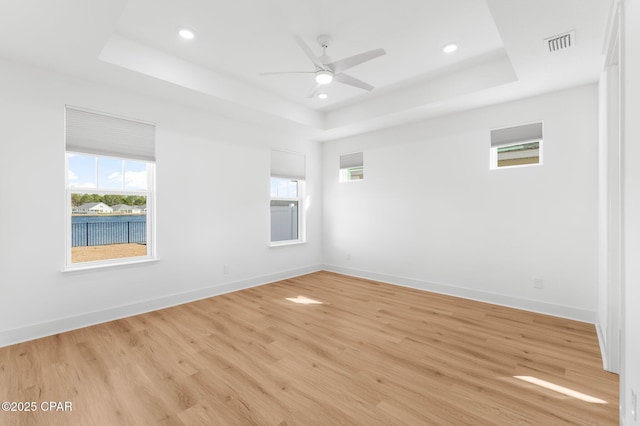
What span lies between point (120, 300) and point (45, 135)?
1.97 meters

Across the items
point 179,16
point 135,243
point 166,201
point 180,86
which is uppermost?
point 179,16

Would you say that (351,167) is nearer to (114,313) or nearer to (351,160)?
(351,160)

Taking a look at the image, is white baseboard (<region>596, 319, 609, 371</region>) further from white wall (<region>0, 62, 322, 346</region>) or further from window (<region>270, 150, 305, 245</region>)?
window (<region>270, 150, 305, 245</region>)

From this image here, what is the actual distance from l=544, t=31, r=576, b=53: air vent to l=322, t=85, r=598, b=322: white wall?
45.4 inches

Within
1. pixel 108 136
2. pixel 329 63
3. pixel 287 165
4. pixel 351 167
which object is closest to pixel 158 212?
pixel 108 136

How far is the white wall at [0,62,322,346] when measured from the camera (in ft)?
9.41

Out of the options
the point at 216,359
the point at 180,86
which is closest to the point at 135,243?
the point at 180,86

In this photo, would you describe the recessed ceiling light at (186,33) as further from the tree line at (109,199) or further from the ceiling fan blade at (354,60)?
the tree line at (109,199)

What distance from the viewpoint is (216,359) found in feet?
8.29

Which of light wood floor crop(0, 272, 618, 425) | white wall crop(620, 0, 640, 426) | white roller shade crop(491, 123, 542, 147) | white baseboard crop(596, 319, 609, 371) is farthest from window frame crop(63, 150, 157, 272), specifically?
white baseboard crop(596, 319, 609, 371)

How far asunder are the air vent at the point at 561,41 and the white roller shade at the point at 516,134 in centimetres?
126

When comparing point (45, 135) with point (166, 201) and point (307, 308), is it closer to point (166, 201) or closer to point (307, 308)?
point (166, 201)

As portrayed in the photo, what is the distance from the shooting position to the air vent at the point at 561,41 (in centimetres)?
245

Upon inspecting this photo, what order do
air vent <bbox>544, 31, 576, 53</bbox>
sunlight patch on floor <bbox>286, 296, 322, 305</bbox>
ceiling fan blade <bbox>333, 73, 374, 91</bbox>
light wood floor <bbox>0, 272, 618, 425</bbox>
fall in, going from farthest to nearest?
sunlight patch on floor <bbox>286, 296, 322, 305</bbox> < ceiling fan blade <bbox>333, 73, 374, 91</bbox> < air vent <bbox>544, 31, 576, 53</bbox> < light wood floor <bbox>0, 272, 618, 425</bbox>
